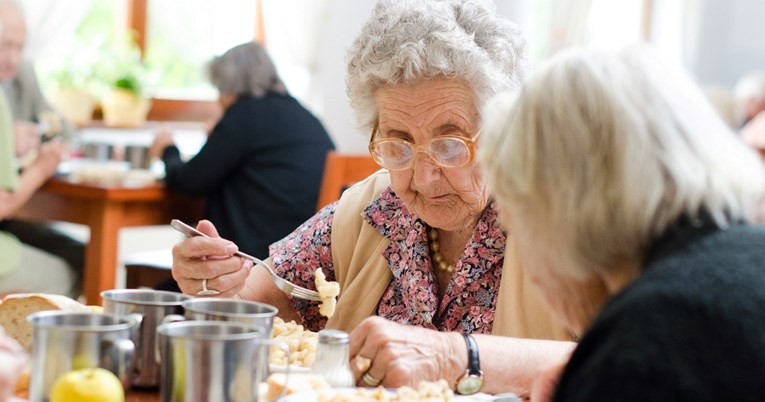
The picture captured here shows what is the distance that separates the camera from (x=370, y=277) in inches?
83.0

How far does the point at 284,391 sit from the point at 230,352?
15 cm

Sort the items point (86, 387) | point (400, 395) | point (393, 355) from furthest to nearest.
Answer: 1. point (393, 355)
2. point (400, 395)
3. point (86, 387)

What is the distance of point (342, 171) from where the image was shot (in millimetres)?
3445

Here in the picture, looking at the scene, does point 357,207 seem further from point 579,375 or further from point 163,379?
point 579,375

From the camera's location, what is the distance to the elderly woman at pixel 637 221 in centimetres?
96

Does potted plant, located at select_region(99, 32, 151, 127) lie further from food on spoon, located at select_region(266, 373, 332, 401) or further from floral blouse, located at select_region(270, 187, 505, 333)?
food on spoon, located at select_region(266, 373, 332, 401)

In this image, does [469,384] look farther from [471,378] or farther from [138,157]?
[138,157]

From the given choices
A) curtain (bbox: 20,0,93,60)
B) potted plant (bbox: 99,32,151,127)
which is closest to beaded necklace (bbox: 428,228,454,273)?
potted plant (bbox: 99,32,151,127)

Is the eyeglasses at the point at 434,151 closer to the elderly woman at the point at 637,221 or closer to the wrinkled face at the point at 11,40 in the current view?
the elderly woman at the point at 637,221

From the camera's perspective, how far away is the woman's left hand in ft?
4.97

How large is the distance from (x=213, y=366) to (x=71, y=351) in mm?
179

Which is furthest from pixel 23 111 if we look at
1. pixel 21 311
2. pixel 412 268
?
pixel 21 311

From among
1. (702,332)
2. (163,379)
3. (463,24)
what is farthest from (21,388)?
(463,24)

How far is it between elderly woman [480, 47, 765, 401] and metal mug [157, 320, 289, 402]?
360mm
